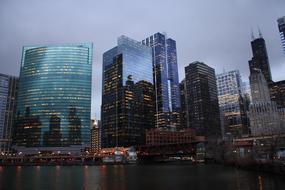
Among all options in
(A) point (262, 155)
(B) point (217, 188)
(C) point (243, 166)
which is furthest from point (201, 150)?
(B) point (217, 188)

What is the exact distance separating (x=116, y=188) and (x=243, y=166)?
198 feet

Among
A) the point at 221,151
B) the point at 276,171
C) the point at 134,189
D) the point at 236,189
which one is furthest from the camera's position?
the point at 221,151

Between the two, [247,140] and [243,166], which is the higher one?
[247,140]

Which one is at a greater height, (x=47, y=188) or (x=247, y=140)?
(x=247, y=140)

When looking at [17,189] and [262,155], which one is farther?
[262,155]

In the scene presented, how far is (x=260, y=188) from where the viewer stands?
1730 inches

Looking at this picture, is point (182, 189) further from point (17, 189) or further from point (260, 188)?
point (17, 189)

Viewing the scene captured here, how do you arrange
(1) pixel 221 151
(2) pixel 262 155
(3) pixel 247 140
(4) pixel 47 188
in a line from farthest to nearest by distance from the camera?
(3) pixel 247 140, (1) pixel 221 151, (2) pixel 262 155, (4) pixel 47 188

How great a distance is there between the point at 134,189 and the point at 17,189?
797 inches

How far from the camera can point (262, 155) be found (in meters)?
110

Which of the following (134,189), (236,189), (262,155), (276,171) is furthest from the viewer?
(262,155)

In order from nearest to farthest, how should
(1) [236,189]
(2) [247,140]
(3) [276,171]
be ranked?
(1) [236,189] < (3) [276,171] < (2) [247,140]

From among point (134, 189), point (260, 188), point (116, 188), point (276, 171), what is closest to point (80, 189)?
point (116, 188)

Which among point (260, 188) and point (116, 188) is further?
point (116, 188)
